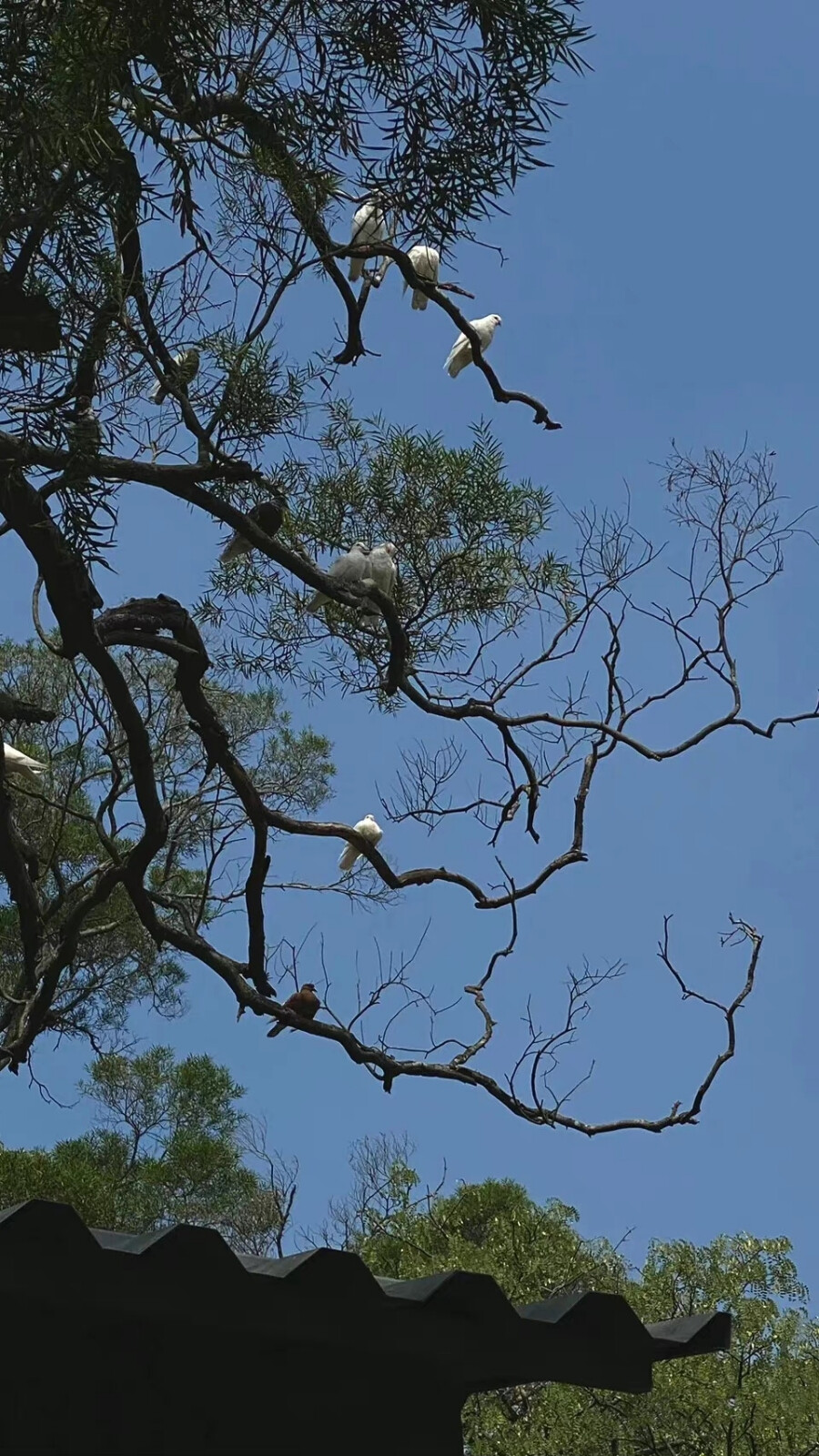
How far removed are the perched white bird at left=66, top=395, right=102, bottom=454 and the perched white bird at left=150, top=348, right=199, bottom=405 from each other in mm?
408

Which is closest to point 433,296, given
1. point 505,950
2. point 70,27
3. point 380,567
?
point 380,567

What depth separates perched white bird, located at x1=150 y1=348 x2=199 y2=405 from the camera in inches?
133

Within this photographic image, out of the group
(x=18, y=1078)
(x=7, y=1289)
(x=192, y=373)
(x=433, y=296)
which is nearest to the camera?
(x=7, y=1289)

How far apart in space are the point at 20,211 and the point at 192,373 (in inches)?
21.2

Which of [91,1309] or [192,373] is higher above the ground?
[192,373]

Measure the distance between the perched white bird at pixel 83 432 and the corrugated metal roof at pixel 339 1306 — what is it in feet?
4.50

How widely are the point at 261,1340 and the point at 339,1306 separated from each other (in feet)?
0.49

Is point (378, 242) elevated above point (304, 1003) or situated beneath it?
elevated above

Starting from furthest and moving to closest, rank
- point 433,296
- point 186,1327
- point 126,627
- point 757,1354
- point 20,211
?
1. point 757,1354
2. point 433,296
3. point 126,627
4. point 20,211
5. point 186,1327

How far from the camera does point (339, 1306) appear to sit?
6.73ft

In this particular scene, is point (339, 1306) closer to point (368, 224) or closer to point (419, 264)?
point (368, 224)

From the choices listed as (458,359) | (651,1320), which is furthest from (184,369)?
(651,1320)

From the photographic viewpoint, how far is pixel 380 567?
14.7 ft

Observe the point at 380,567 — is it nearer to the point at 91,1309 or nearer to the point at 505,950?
the point at 505,950
